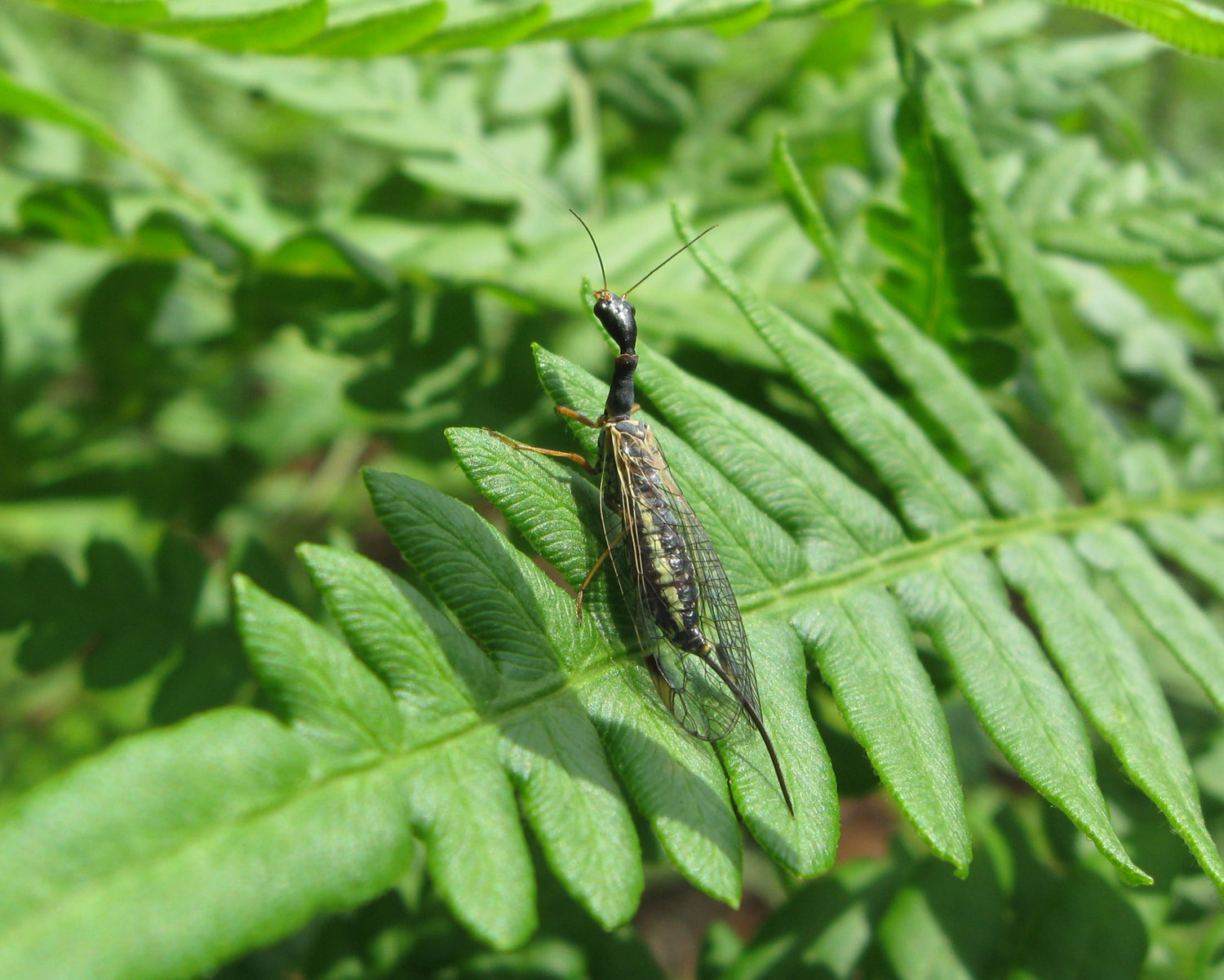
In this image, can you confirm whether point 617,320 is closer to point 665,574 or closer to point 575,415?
point 575,415

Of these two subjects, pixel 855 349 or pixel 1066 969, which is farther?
pixel 855 349

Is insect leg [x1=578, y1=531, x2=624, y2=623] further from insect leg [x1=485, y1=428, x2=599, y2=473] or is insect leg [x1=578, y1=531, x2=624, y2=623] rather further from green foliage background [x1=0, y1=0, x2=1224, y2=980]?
insect leg [x1=485, y1=428, x2=599, y2=473]

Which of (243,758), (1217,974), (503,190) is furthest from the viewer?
(503,190)

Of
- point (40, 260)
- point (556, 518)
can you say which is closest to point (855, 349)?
point (556, 518)

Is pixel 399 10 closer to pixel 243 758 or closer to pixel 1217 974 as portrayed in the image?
pixel 243 758

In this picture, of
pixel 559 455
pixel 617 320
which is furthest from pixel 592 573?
pixel 617 320

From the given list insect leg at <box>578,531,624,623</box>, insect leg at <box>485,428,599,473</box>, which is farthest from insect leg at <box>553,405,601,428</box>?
insect leg at <box>578,531,624,623</box>

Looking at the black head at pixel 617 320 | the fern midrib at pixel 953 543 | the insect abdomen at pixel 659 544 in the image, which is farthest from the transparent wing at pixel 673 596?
the black head at pixel 617 320
